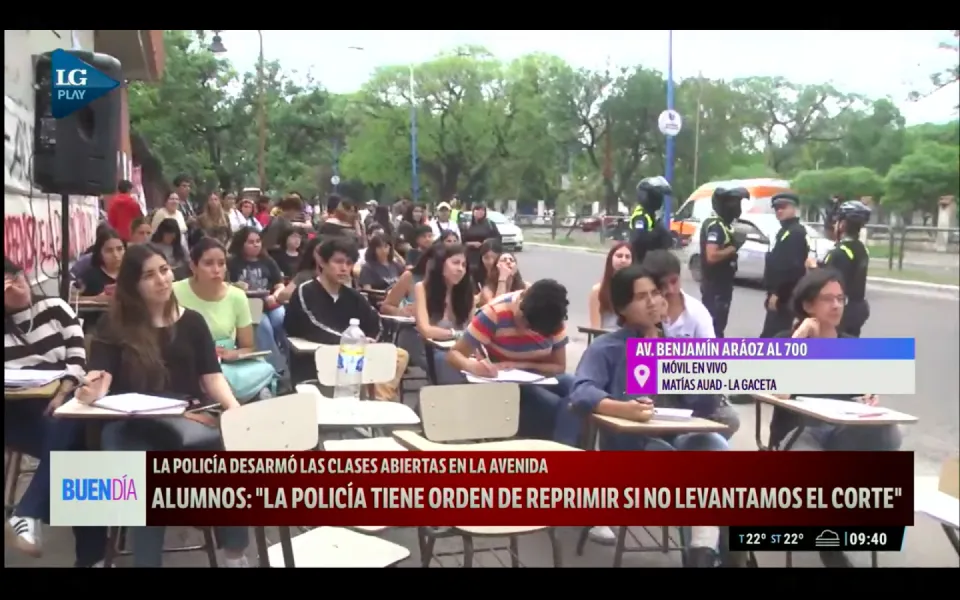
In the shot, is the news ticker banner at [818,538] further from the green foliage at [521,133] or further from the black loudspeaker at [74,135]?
the black loudspeaker at [74,135]

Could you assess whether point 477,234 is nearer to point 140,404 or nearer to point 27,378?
point 140,404

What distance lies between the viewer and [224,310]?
3326mm

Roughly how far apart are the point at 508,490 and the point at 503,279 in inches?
33.5

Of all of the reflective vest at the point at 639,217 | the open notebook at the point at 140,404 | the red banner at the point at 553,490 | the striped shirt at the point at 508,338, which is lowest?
the red banner at the point at 553,490

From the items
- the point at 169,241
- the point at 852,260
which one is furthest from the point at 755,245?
the point at 169,241

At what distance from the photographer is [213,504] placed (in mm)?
3111

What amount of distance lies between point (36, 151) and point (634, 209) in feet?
6.11

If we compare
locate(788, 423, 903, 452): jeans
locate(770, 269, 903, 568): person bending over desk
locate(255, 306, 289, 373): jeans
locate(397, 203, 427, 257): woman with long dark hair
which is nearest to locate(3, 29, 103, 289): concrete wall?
locate(255, 306, 289, 373): jeans

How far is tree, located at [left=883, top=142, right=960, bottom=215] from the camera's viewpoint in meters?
3.02

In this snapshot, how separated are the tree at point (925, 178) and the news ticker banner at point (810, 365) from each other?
0.42 m

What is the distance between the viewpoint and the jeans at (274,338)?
345 cm

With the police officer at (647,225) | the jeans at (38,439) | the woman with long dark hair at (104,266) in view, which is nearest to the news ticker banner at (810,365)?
the police officer at (647,225)
